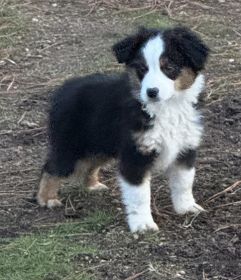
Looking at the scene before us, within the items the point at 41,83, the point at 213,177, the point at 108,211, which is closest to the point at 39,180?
the point at 108,211

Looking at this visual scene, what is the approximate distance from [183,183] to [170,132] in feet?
1.56

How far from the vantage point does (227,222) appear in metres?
5.91

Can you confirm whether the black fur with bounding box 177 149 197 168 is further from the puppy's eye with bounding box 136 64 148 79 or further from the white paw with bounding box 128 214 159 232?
the puppy's eye with bounding box 136 64 148 79

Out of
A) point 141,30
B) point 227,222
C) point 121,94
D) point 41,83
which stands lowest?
point 41,83

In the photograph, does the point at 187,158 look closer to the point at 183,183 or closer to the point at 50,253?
the point at 183,183

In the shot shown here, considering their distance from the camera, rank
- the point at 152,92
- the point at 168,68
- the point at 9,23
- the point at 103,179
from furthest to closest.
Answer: the point at 9,23 → the point at 103,179 → the point at 168,68 → the point at 152,92

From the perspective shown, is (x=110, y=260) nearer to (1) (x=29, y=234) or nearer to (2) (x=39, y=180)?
(1) (x=29, y=234)

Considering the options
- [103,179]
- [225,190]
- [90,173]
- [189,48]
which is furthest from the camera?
[103,179]

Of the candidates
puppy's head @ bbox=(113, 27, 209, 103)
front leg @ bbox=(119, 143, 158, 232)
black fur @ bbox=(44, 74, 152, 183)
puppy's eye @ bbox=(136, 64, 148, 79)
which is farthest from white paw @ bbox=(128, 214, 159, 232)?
puppy's eye @ bbox=(136, 64, 148, 79)

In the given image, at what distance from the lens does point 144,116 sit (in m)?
5.68

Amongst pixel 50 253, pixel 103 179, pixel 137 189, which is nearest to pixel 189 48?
pixel 137 189

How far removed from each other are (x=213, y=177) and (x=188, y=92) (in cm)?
122

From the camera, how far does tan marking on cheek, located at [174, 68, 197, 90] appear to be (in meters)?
5.57

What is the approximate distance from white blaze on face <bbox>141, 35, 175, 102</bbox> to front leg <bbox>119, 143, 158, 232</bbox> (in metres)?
0.43
